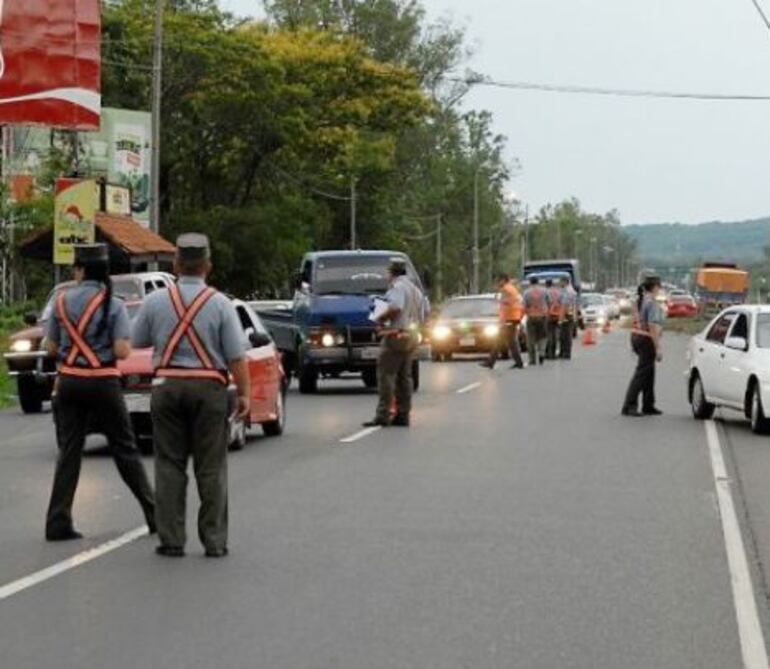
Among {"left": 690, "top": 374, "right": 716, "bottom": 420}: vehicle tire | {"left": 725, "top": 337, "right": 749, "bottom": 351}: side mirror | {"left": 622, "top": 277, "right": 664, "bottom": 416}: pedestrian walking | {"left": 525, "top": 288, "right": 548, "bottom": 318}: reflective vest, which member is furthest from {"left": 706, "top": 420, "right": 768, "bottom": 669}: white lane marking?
{"left": 525, "top": 288, "right": 548, "bottom": 318}: reflective vest

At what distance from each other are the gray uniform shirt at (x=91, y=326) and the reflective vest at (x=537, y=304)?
24699 mm

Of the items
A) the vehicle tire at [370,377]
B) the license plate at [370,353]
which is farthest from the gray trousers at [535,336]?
the license plate at [370,353]

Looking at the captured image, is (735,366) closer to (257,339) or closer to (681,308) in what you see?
(257,339)

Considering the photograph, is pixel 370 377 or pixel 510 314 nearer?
pixel 370 377

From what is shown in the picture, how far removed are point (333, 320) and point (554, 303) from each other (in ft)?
37.3

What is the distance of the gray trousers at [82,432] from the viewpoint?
35.1 feet

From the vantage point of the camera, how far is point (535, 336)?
35.5 m

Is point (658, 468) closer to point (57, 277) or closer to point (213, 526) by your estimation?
point (213, 526)

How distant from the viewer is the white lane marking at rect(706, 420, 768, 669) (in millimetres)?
7512

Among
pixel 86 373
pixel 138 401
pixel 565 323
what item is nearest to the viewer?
pixel 86 373

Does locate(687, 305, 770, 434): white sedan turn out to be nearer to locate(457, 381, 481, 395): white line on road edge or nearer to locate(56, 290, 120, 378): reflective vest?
locate(457, 381, 481, 395): white line on road edge

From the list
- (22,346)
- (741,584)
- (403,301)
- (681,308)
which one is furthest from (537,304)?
(681,308)

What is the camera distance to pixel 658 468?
15.1 metres

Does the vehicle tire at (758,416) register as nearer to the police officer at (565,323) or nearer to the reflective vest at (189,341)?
the reflective vest at (189,341)
